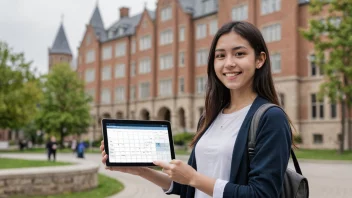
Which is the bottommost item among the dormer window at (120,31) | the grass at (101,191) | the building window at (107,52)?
the grass at (101,191)

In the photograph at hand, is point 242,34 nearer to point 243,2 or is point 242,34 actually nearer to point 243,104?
point 243,104

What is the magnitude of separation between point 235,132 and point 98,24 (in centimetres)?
6646

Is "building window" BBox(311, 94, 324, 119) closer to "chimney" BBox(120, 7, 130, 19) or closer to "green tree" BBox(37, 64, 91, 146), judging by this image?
"green tree" BBox(37, 64, 91, 146)

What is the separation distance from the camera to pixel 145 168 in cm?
285

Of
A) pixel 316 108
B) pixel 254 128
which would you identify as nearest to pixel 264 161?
pixel 254 128

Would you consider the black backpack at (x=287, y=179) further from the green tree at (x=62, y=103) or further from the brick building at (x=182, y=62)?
the green tree at (x=62, y=103)

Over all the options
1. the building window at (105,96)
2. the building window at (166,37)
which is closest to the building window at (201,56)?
the building window at (166,37)

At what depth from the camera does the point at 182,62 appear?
161 feet

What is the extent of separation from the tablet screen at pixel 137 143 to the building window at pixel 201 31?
147 feet

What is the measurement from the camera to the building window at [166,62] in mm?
50094

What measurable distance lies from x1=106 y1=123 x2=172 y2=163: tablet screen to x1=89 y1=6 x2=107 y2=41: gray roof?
6142 centimetres

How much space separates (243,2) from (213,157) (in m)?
41.7

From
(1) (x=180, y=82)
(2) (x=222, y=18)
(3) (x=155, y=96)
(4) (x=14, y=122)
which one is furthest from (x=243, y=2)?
(4) (x=14, y=122)

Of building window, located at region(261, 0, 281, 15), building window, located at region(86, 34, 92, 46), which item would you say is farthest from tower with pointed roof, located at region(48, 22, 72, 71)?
building window, located at region(261, 0, 281, 15)
